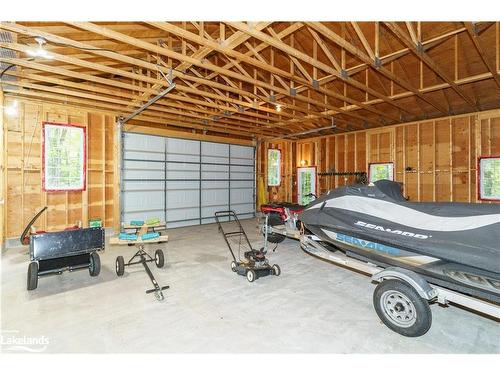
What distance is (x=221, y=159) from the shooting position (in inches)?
430

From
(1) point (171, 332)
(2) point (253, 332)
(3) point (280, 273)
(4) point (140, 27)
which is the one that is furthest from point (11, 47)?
(3) point (280, 273)

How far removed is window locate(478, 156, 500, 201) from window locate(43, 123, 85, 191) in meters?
12.0

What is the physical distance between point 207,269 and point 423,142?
845 cm

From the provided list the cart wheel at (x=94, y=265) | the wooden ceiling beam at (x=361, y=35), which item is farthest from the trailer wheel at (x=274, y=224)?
the wooden ceiling beam at (x=361, y=35)

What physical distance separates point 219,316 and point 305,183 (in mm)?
10280

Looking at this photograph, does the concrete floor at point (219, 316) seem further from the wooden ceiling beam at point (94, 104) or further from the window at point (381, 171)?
the window at point (381, 171)

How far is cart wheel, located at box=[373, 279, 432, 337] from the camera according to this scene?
8.44ft

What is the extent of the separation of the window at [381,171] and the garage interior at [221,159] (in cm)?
8

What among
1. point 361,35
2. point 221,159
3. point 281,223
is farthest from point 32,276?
point 221,159

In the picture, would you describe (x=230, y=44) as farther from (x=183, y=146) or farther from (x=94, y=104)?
(x=183, y=146)

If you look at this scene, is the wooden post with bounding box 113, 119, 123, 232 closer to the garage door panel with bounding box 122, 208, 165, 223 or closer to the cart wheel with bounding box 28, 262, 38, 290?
the garage door panel with bounding box 122, 208, 165, 223

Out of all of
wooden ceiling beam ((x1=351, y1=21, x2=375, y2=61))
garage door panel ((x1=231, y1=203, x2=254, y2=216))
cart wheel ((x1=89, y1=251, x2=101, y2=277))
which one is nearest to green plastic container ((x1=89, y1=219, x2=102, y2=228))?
cart wheel ((x1=89, y1=251, x2=101, y2=277))

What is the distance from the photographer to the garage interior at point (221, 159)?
291 centimetres

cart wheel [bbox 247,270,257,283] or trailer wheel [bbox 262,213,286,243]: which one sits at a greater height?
trailer wheel [bbox 262,213,286,243]
